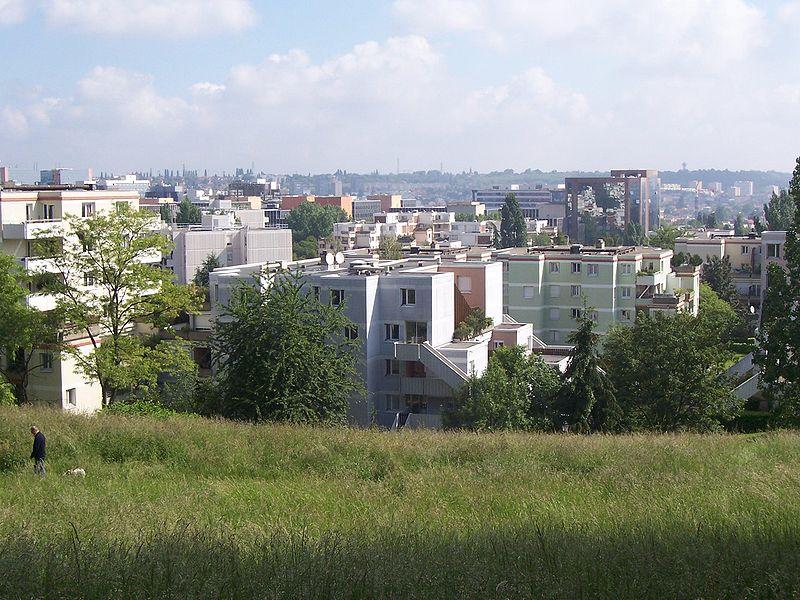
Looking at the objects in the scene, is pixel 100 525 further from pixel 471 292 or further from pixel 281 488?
pixel 471 292

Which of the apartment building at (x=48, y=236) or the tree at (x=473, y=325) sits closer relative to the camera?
the apartment building at (x=48, y=236)

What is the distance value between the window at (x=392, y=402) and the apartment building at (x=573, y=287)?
18.4 m

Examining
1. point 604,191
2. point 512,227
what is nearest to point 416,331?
point 512,227

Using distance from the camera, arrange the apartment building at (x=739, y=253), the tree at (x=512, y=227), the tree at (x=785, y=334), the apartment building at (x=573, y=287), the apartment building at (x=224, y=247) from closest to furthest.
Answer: the tree at (x=785, y=334)
the apartment building at (x=573, y=287)
the apartment building at (x=739, y=253)
the apartment building at (x=224, y=247)
the tree at (x=512, y=227)

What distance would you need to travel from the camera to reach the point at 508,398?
925 inches

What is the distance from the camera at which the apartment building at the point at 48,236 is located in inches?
1050

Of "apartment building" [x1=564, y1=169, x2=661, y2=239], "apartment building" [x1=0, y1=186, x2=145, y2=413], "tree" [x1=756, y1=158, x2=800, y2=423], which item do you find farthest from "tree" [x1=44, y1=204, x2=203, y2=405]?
"apartment building" [x1=564, y1=169, x2=661, y2=239]

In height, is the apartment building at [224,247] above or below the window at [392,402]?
above

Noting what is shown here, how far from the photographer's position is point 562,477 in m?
10.8

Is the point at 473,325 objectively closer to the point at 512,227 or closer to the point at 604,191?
the point at 512,227

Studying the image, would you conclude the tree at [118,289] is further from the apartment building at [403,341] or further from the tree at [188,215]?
the tree at [188,215]

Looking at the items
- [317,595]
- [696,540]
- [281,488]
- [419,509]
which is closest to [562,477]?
[419,509]

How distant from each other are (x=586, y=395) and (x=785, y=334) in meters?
4.61

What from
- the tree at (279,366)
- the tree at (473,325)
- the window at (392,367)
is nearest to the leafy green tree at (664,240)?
the tree at (473,325)
